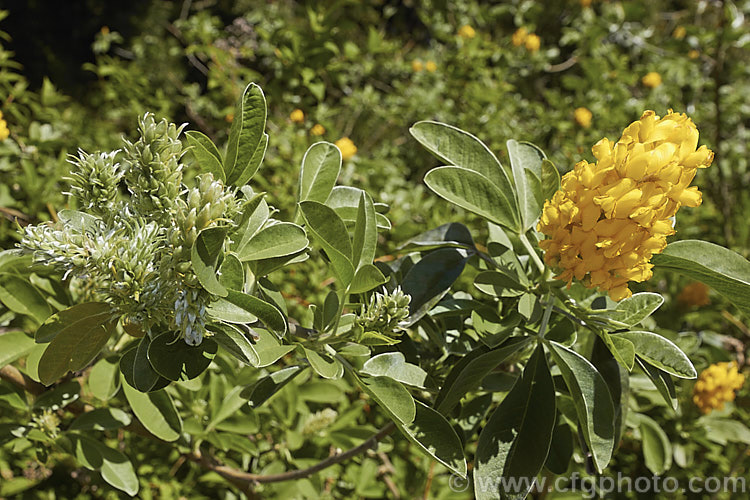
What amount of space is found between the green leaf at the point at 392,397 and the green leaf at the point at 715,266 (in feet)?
1.21

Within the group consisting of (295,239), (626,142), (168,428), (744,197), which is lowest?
(744,197)

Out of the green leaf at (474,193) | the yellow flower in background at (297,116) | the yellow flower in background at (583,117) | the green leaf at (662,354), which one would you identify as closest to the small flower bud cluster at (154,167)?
the green leaf at (474,193)

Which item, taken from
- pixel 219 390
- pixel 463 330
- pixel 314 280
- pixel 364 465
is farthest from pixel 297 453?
pixel 463 330

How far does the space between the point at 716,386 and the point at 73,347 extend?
146 centimetres

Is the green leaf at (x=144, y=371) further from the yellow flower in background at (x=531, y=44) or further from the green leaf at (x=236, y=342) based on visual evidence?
the yellow flower in background at (x=531, y=44)

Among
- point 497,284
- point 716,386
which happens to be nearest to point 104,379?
point 497,284

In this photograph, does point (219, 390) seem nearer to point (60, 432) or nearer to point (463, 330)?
point (60, 432)

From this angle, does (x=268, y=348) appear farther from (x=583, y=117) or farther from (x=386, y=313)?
(x=583, y=117)

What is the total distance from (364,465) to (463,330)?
699mm

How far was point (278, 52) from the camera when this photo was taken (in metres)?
2.16

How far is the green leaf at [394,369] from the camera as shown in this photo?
2.12 ft

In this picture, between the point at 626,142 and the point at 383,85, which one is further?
the point at 383,85

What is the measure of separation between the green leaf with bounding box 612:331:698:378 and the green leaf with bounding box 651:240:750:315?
9cm

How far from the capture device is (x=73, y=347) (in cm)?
60
